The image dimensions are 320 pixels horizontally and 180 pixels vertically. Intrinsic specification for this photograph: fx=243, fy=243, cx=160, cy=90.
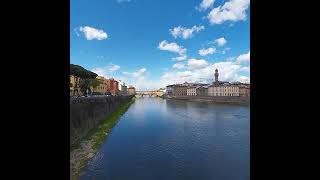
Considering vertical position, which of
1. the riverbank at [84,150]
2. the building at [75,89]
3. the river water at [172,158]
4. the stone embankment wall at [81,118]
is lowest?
the river water at [172,158]

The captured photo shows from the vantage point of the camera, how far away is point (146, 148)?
1513cm

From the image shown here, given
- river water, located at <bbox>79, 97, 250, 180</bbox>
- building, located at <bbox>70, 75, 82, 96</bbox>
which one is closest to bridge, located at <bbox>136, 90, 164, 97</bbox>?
building, located at <bbox>70, 75, 82, 96</bbox>

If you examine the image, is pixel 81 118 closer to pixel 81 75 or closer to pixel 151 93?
pixel 81 75

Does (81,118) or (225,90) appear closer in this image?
(81,118)

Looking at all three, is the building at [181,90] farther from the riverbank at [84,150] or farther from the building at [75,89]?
the riverbank at [84,150]

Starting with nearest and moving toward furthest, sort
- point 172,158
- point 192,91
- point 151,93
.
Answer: point 172,158 < point 192,91 < point 151,93

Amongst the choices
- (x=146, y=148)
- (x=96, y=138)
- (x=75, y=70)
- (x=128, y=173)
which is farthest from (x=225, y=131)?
(x=75, y=70)

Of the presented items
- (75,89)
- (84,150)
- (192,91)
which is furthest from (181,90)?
(84,150)

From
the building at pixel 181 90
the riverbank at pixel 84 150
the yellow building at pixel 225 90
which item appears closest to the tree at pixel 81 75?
the riverbank at pixel 84 150

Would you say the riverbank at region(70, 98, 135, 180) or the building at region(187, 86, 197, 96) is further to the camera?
the building at region(187, 86, 197, 96)

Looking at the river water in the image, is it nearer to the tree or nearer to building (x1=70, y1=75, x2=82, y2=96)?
building (x1=70, y1=75, x2=82, y2=96)
